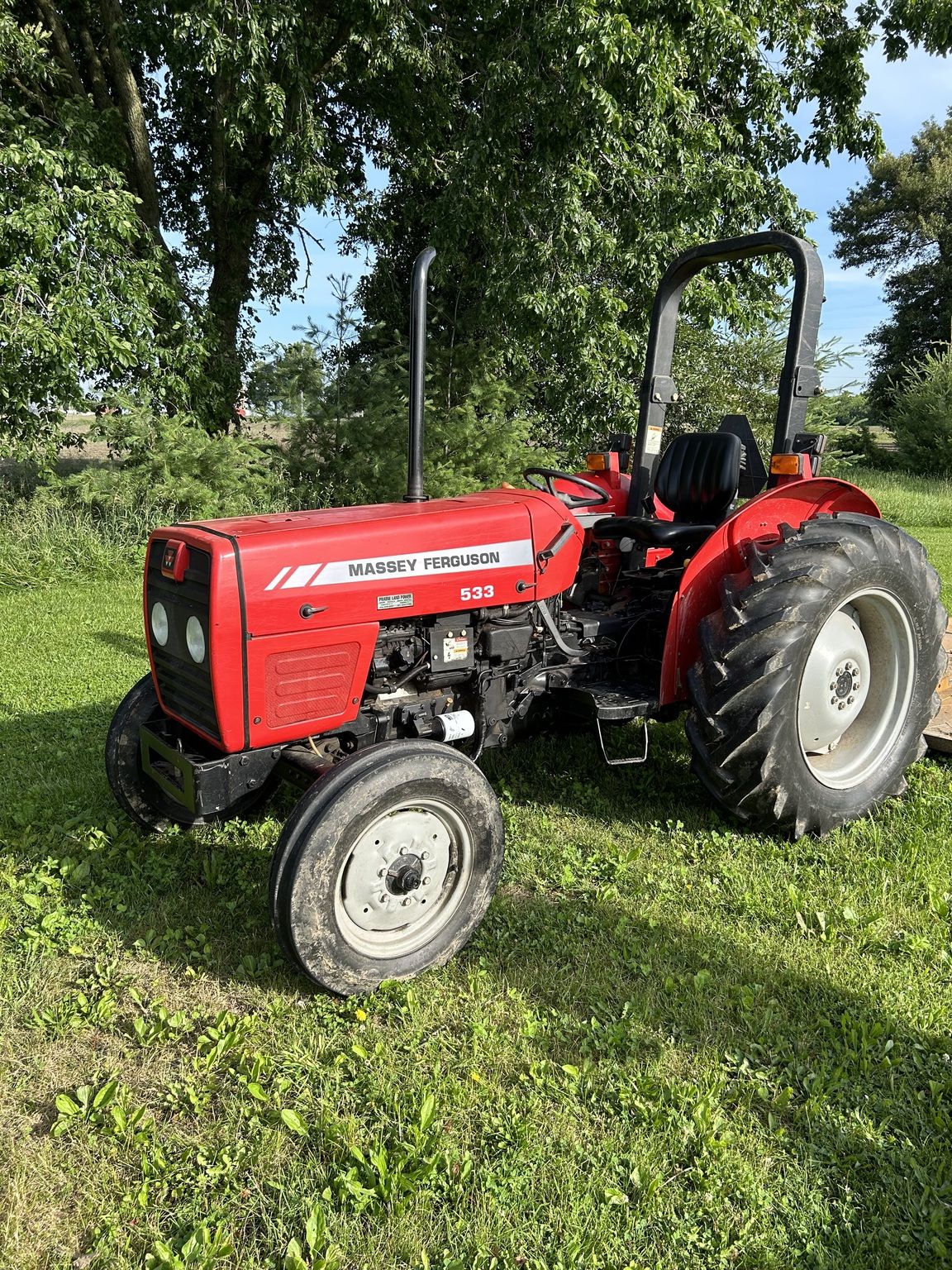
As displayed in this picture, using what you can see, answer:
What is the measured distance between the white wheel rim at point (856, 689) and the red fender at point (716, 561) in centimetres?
41

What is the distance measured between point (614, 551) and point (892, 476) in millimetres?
18974

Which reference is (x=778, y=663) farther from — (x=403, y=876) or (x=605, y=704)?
(x=403, y=876)

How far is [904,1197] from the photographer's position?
1.98 metres

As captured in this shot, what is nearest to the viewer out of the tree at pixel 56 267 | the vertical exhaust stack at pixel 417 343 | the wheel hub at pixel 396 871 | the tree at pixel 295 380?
the wheel hub at pixel 396 871

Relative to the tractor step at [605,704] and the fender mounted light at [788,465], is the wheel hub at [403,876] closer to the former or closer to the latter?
the tractor step at [605,704]

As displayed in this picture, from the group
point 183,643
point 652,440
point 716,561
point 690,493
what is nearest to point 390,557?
point 183,643

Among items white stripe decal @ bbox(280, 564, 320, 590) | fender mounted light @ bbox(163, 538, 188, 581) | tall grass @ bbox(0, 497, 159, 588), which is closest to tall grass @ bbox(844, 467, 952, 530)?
tall grass @ bbox(0, 497, 159, 588)

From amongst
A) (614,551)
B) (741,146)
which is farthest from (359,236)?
(614,551)

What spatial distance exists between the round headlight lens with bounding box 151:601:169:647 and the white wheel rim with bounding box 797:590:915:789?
86.9 inches

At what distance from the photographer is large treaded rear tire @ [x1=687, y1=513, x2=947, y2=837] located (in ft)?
10.3

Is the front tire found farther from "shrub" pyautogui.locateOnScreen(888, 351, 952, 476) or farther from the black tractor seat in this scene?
"shrub" pyautogui.locateOnScreen(888, 351, 952, 476)

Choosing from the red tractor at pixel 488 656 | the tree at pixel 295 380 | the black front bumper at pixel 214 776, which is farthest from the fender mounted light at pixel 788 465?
the tree at pixel 295 380

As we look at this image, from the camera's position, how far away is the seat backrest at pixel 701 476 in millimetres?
4090

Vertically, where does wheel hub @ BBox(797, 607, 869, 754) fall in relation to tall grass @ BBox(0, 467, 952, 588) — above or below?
above
